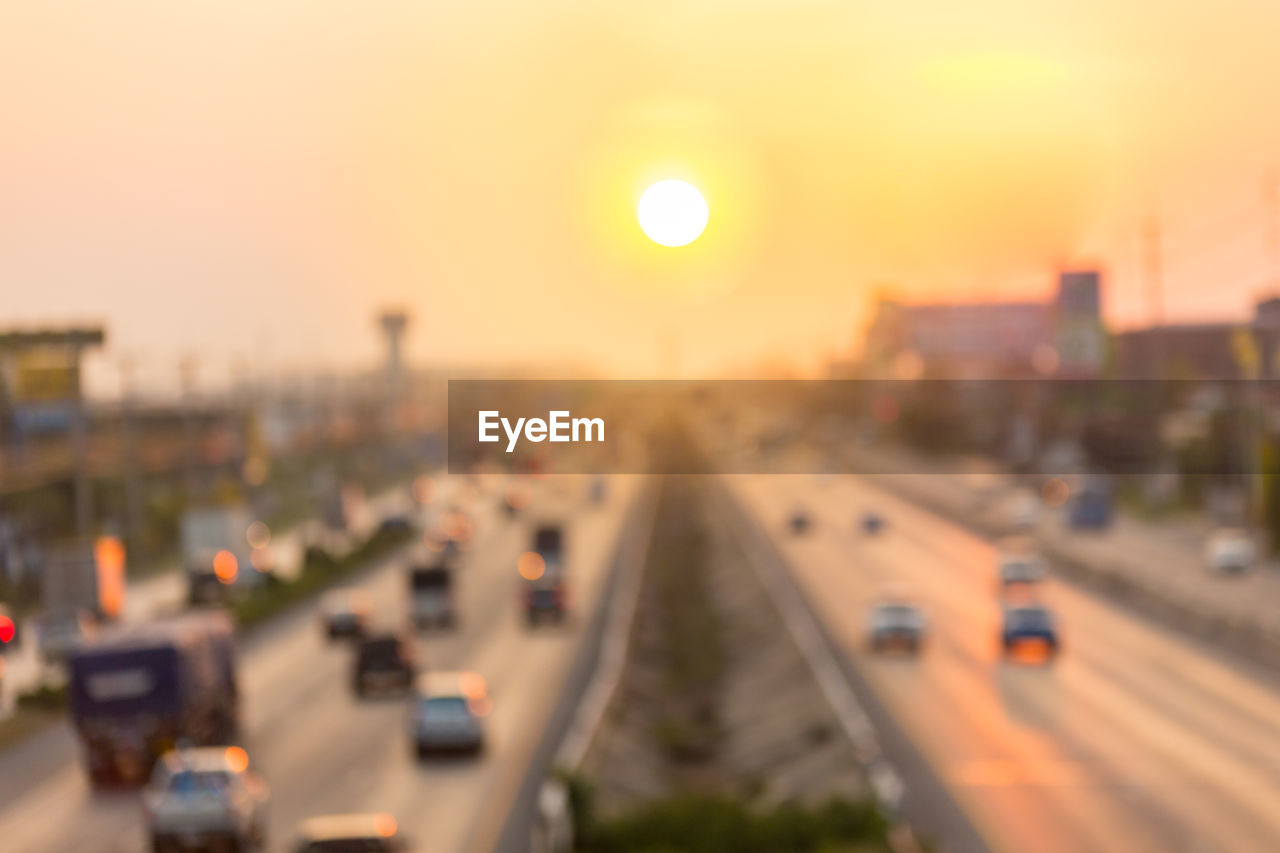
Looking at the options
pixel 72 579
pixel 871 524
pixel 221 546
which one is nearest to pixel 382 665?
pixel 72 579

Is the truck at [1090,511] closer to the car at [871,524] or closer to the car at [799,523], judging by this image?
the car at [871,524]

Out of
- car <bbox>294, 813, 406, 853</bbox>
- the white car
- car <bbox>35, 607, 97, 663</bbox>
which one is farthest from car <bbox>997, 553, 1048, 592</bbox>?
car <bbox>294, 813, 406, 853</bbox>

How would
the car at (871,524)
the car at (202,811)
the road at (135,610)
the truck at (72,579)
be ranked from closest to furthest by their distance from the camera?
the car at (202,811) → the truck at (72,579) → the road at (135,610) → the car at (871,524)

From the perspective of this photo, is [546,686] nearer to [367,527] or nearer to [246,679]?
[246,679]

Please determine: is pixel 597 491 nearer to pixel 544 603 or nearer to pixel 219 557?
pixel 219 557

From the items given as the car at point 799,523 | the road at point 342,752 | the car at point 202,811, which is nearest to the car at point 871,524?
the car at point 799,523

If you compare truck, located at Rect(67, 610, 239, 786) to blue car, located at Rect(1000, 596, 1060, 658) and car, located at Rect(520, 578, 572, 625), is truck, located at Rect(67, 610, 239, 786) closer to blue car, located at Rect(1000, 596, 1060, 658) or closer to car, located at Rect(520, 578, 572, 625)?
blue car, located at Rect(1000, 596, 1060, 658)
